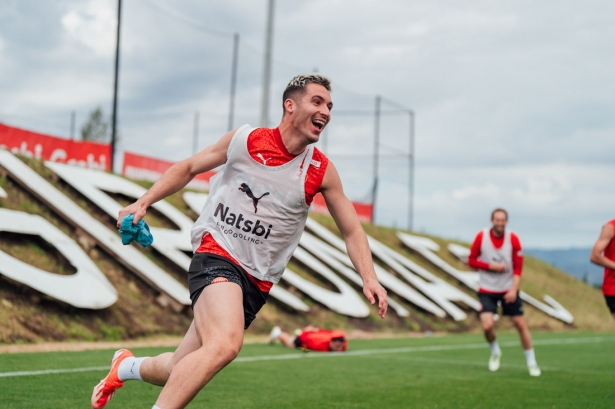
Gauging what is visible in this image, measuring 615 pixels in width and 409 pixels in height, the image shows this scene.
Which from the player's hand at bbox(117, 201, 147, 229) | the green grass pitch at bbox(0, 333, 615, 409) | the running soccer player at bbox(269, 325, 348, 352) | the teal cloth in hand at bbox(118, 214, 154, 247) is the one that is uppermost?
the player's hand at bbox(117, 201, 147, 229)

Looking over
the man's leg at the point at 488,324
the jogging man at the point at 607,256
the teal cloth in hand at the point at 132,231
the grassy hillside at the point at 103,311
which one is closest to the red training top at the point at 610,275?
the jogging man at the point at 607,256

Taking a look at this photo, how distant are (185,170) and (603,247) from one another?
17.1 ft

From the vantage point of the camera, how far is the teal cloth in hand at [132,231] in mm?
4293

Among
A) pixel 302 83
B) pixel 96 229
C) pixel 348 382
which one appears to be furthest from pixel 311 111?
pixel 96 229

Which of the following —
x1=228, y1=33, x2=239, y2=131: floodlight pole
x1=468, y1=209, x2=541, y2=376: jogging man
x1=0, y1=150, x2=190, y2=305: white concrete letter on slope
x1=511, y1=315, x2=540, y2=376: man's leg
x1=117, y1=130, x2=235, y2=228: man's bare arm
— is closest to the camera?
A: x1=117, y1=130, x2=235, y2=228: man's bare arm

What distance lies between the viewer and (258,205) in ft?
15.6

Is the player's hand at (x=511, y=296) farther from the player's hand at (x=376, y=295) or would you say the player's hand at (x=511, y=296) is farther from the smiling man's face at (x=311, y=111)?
the smiling man's face at (x=311, y=111)

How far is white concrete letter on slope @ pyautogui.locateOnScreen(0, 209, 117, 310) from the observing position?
1170 centimetres

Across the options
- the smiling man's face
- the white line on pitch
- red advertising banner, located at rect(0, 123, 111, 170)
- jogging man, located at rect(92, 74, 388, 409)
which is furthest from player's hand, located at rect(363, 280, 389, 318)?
red advertising banner, located at rect(0, 123, 111, 170)

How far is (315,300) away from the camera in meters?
17.9

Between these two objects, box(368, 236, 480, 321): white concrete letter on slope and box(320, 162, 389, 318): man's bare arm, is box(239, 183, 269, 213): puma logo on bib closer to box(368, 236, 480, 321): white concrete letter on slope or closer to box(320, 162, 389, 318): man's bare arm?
box(320, 162, 389, 318): man's bare arm

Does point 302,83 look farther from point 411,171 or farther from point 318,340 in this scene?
point 411,171

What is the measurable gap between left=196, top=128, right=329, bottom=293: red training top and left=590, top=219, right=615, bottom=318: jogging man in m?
4.42

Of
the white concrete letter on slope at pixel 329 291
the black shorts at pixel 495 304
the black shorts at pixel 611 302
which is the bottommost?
the white concrete letter on slope at pixel 329 291
